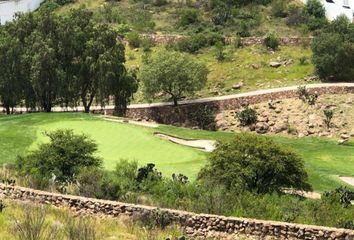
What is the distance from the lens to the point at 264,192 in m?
27.9

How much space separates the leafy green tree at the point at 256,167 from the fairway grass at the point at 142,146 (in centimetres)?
281

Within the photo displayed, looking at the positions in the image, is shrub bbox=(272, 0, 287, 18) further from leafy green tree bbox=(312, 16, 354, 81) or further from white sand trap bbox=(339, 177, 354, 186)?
white sand trap bbox=(339, 177, 354, 186)

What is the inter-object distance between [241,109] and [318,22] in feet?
64.1

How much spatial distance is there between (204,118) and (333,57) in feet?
42.1

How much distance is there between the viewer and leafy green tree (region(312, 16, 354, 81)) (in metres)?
57.0

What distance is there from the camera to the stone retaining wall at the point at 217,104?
181ft

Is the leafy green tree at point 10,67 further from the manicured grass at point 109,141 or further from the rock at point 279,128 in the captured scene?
the rock at point 279,128

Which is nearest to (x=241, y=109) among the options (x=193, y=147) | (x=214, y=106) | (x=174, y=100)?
(x=214, y=106)

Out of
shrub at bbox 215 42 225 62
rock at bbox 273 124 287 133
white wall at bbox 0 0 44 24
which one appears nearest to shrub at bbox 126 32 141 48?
shrub at bbox 215 42 225 62

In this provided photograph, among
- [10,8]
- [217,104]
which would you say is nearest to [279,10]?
[217,104]

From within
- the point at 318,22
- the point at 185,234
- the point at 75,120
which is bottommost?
the point at 185,234

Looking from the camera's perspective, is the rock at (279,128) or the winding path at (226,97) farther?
the winding path at (226,97)

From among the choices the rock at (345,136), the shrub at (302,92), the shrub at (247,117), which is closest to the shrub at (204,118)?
the shrub at (247,117)

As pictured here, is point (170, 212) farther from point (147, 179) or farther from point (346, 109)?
point (346, 109)
